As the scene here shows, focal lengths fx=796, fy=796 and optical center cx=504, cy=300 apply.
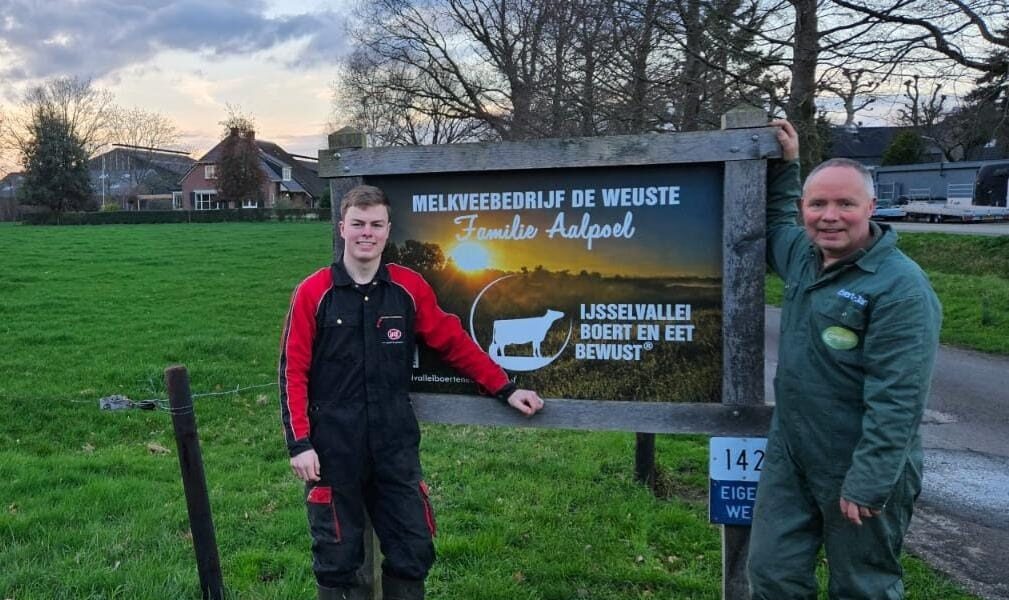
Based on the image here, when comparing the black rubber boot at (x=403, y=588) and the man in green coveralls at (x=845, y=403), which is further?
the black rubber boot at (x=403, y=588)

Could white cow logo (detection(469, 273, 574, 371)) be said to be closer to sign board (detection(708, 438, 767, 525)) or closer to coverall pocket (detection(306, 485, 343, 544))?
sign board (detection(708, 438, 767, 525))

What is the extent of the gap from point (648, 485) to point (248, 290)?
13.5 m

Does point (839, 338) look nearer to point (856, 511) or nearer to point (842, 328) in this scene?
point (842, 328)

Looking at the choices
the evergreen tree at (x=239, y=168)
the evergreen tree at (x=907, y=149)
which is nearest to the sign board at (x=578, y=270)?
the evergreen tree at (x=907, y=149)

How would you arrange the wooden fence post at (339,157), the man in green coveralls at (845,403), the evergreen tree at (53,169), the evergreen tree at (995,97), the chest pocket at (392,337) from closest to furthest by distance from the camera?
the man in green coveralls at (845,403) < the chest pocket at (392,337) < the wooden fence post at (339,157) < the evergreen tree at (995,97) < the evergreen tree at (53,169)

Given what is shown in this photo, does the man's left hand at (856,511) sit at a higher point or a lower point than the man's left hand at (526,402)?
lower

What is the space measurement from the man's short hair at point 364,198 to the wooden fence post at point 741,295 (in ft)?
Answer: 4.68

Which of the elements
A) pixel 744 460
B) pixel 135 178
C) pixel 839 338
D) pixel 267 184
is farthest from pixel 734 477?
pixel 135 178

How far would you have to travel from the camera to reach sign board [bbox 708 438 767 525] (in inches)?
127

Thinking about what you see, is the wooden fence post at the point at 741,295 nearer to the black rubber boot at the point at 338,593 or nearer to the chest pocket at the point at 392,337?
the chest pocket at the point at 392,337

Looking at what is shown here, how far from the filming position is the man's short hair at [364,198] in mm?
3340

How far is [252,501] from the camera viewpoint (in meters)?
5.32

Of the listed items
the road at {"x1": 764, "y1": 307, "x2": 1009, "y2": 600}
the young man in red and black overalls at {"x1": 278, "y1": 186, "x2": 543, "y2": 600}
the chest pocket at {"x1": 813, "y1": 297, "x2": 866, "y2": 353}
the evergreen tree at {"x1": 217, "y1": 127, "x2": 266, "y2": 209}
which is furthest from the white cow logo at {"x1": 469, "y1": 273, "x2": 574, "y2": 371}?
the evergreen tree at {"x1": 217, "y1": 127, "x2": 266, "y2": 209}

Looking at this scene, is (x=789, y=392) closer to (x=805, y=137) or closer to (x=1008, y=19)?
(x=805, y=137)
